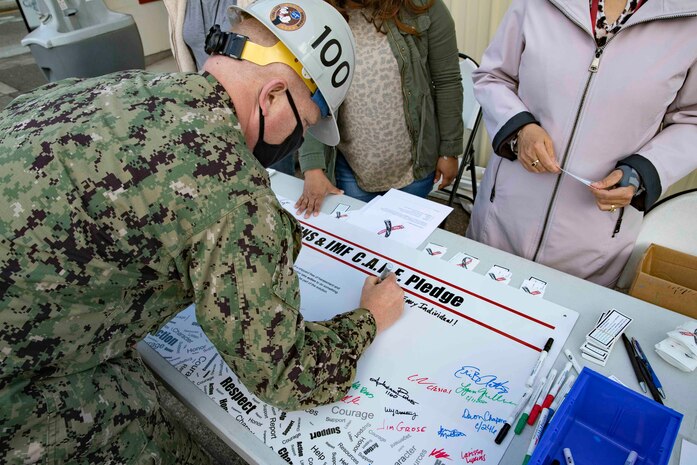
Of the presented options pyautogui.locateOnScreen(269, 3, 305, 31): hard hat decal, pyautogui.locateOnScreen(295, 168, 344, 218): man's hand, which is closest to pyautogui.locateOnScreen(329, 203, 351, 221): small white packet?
pyautogui.locateOnScreen(295, 168, 344, 218): man's hand

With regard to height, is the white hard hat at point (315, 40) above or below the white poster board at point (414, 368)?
above

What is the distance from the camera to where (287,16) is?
2.62 feet

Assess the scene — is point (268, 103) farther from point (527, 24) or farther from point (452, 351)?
point (527, 24)

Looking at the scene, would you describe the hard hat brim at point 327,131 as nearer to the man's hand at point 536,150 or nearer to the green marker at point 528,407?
the man's hand at point 536,150

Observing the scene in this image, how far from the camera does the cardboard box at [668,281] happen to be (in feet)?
3.29

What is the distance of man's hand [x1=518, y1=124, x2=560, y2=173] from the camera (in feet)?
3.70

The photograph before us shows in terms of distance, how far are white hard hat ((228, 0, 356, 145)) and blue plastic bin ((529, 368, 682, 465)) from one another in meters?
0.68

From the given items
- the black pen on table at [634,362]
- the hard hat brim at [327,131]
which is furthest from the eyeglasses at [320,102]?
the black pen on table at [634,362]

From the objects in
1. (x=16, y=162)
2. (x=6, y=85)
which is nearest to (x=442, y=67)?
(x=16, y=162)

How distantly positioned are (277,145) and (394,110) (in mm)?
752
